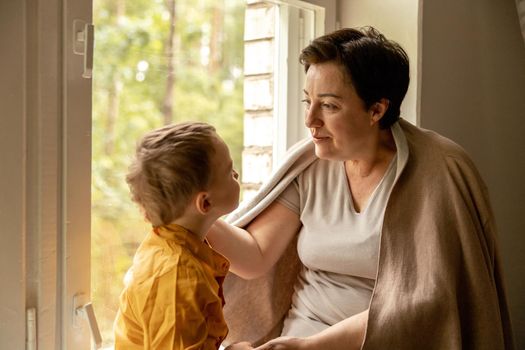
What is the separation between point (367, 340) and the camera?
134 centimetres

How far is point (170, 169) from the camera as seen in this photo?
3.60 feet

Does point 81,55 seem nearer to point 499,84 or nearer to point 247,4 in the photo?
point 247,4

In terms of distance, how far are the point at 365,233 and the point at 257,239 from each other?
10.6 inches

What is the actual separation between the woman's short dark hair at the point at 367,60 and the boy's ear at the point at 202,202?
498 mm

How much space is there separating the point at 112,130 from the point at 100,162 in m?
0.08

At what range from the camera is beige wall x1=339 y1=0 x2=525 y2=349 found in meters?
1.91

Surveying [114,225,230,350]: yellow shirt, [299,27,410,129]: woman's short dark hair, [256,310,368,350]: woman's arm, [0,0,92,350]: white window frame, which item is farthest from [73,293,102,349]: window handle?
[299,27,410,129]: woman's short dark hair

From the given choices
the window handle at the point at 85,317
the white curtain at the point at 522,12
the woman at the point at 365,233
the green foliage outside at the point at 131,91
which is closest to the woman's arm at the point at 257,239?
the woman at the point at 365,233

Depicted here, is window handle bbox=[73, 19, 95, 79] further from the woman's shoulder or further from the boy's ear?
the woman's shoulder

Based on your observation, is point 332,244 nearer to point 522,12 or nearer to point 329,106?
point 329,106

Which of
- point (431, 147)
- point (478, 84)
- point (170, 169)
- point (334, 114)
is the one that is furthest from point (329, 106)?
point (478, 84)

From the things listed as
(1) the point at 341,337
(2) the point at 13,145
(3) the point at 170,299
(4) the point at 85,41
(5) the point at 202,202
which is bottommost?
(1) the point at 341,337

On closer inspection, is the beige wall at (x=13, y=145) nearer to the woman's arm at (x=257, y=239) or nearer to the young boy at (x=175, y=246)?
the young boy at (x=175, y=246)

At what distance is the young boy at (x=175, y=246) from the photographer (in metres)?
1.07
